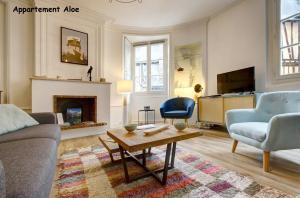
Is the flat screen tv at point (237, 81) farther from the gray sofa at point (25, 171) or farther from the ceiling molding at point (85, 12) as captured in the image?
the gray sofa at point (25, 171)

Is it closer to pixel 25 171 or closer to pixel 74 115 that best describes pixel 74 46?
pixel 74 115

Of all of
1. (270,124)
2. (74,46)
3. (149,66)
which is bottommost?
(270,124)

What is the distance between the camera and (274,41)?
2.91 meters

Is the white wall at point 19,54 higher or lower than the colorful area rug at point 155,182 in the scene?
higher

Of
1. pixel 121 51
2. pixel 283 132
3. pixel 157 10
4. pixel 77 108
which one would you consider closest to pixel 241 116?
pixel 283 132

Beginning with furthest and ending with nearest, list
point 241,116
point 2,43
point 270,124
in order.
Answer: point 2,43 → point 241,116 → point 270,124

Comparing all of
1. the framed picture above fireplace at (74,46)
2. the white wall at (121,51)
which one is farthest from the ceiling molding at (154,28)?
the framed picture above fireplace at (74,46)

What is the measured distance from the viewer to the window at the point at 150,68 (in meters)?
4.91

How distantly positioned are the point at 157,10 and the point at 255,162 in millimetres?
3475

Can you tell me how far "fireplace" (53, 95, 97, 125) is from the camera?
3.43 metres

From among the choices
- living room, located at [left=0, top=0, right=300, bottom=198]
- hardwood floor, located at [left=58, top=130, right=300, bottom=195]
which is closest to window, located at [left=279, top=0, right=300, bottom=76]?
living room, located at [left=0, top=0, right=300, bottom=198]

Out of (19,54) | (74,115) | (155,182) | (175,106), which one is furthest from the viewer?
(175,106)

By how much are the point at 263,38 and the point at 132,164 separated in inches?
124

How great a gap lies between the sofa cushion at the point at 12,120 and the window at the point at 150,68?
3390 millimetres
